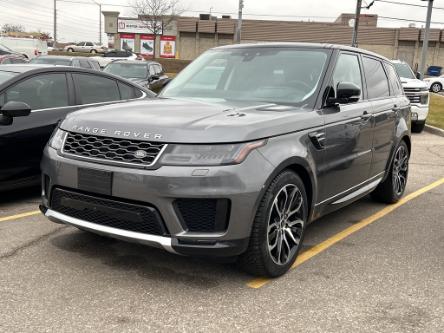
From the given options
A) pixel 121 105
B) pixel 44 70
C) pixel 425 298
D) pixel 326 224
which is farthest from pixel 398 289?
pixel 44 70

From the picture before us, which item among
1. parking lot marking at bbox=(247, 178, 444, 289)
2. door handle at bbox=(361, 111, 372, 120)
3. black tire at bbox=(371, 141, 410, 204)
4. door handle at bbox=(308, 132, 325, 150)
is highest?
door handle at bbox=(361, 111, 372, 120)

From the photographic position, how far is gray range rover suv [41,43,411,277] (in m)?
3.45

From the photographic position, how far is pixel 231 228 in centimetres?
349

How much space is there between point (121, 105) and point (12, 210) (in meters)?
2.14

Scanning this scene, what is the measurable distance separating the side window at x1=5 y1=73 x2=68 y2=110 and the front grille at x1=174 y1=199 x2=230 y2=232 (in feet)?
10.4

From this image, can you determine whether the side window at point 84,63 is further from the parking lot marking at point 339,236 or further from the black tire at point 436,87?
the black tire at point 436,87

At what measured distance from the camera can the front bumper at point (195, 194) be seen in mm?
3396

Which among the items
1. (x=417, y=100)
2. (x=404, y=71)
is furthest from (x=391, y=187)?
(x=404, y=71)

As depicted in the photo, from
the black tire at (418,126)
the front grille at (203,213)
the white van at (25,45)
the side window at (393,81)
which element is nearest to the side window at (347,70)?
the side window at (393,81)

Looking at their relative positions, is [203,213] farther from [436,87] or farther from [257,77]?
[436,87]

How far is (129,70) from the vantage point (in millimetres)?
16297

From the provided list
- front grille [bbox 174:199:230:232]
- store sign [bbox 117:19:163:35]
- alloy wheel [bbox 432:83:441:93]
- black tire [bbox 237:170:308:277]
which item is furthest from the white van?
front grille [bbox 174:199:230:232]

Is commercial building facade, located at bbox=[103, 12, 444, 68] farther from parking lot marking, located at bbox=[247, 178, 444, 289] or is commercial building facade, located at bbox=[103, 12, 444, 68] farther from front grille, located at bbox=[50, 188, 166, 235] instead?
front grille, located at bbox=[50, 188, 166, 235]

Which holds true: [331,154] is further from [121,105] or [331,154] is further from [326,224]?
[121,105]
